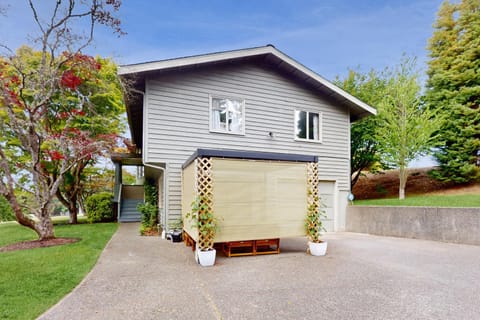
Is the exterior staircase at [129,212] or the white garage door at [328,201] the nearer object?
the white garage door at [328,201]

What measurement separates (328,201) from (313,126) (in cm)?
312

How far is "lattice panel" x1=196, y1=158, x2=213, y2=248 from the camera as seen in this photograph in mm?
5107

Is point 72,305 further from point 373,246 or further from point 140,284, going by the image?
point 373,246

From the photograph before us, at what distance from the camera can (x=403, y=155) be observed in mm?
11664

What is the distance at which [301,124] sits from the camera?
970 centimetres

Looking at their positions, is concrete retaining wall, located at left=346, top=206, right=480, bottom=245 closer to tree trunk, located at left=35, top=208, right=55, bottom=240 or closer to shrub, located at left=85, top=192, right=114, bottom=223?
tree trunk, located at left=35, top=208, right=55, bottom=240

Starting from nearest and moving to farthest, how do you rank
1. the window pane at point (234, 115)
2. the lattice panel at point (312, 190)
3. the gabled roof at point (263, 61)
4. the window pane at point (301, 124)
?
the lattice panel at point (312, 190) → the gabled roof at point (263, 61) → the window pane at point (234, 115) → the window pane at point (301, 124)

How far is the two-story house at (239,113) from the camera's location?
7.73 meters

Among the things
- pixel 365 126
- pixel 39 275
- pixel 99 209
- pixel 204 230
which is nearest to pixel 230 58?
pixel 204 230

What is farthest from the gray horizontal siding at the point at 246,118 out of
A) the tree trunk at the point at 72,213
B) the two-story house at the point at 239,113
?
the tree trunk at the point at 72,213

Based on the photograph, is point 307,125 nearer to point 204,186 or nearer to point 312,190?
point 312,190

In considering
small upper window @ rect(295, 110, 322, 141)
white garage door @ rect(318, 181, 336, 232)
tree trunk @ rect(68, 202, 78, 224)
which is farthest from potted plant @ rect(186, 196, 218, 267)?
tree trunk @ rect(68, 202, 78, 224)

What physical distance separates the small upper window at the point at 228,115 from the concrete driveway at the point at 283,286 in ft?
14.3

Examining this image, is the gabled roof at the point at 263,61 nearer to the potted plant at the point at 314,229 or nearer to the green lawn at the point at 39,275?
the green lawn at the point at 39,275
